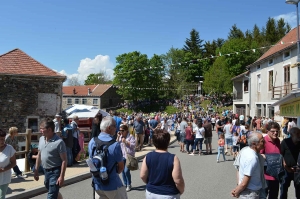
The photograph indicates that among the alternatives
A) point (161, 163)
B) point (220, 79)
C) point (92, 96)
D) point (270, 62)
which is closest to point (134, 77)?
point (92, 96)

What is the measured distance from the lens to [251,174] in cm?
408

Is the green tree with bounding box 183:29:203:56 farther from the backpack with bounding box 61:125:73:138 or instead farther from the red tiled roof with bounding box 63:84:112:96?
the backpack with bounding box 61:125:73:138

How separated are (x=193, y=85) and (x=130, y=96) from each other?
1385 cm

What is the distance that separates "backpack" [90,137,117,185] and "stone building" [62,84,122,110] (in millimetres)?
59499

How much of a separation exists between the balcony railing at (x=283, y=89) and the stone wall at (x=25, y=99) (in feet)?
56.5

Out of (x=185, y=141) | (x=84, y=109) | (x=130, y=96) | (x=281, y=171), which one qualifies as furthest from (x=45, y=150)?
(x=130, y=96)

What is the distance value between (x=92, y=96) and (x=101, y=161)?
60.7 metres

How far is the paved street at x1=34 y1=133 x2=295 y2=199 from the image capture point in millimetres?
7227

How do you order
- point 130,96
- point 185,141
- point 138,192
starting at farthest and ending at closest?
point 130,96 → point 185,141 → point 138,192

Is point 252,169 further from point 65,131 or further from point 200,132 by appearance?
point 200,132

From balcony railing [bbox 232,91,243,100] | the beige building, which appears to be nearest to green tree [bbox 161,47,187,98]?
balcony railing [bbox 232,91,243,100]

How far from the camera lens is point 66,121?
1042 centimetres

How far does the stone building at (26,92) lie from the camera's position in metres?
18.7

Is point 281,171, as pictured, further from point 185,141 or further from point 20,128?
point 20,128
